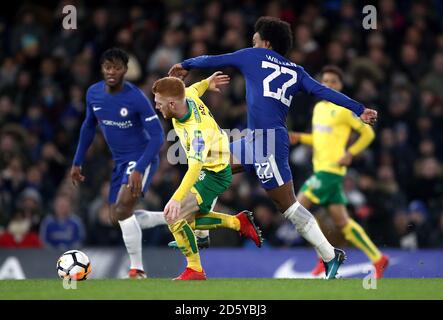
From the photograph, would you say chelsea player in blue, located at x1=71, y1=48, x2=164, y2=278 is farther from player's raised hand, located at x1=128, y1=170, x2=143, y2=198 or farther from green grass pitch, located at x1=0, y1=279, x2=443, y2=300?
green grass pitch, located at x1=0, y1=279, x2=443, y2=300

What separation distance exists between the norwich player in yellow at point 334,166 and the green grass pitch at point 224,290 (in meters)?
3.07

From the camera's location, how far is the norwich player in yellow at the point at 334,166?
1289 centimetres

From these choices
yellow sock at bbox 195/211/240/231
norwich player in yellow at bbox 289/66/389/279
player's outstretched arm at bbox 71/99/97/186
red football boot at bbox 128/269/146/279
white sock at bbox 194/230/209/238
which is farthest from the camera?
norwich player in yellow at bbox 289/66/389/279

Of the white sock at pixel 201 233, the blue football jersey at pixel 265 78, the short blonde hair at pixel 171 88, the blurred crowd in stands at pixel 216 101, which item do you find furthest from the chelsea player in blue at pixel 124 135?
the blurred crowd in stands at pixel 216 101

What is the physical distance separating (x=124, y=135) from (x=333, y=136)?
3.11 m

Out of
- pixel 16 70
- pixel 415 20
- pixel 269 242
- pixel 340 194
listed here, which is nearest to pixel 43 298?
pixel 340 194

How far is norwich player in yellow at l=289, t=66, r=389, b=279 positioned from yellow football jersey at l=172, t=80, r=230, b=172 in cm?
316

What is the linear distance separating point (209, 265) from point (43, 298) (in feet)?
18.5

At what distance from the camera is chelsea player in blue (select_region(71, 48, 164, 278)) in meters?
10.7

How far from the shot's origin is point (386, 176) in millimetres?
15383

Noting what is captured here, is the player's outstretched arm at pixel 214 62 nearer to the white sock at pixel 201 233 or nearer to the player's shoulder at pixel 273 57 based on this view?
the player's shoulder at pixel 273 57

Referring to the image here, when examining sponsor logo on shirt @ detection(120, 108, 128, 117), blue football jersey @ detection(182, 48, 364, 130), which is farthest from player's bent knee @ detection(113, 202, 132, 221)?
blue football jersey @ detection(182, 48, 364, 130)

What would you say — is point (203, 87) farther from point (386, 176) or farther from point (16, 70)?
point (16, 70)

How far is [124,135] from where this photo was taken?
35.9 feet
